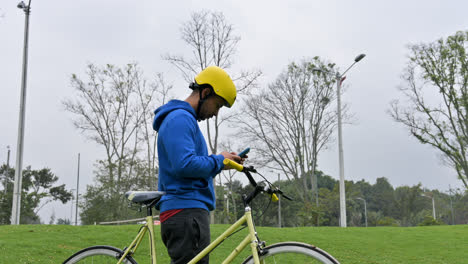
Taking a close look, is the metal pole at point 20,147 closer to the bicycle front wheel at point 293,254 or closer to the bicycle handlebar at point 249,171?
the bicycle handlebar at point 249,171

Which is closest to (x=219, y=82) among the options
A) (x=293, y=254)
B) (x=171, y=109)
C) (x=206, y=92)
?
(x=206, y=92)

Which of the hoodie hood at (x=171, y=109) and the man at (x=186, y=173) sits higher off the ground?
the hoodie hood at (x=171, y=109)

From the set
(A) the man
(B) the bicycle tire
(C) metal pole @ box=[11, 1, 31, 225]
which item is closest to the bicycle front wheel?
(A) the man

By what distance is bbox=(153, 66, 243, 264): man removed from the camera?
2.60 m

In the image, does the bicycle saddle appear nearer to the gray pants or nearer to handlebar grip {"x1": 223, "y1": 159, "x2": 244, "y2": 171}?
Result: the gray pants

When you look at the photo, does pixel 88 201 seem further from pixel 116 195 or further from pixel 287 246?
pixel 287 246

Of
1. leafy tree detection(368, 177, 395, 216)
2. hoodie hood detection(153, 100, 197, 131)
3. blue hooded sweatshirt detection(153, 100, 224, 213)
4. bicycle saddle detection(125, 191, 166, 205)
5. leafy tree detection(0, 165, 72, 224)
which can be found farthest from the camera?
leafy tree detection(368, 177, 395, 216)

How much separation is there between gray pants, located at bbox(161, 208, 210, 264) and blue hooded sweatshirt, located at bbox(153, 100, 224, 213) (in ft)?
0.20

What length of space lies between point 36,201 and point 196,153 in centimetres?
4191

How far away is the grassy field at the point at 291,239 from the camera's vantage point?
27.8 feet

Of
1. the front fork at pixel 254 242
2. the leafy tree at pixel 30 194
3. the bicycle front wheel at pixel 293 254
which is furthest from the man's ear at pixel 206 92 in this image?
the leafy tree at pixel 30 194

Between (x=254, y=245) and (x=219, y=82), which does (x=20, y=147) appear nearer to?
(x=219, y=82)

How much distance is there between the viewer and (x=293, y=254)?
2428 millimetres

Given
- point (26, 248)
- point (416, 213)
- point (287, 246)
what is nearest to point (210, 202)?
point (287, 246)
